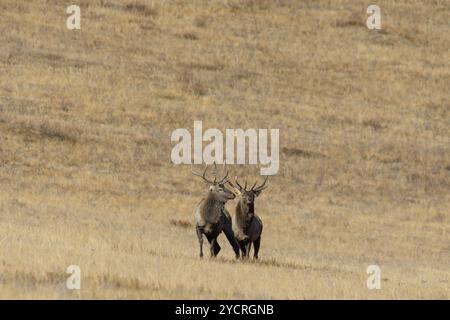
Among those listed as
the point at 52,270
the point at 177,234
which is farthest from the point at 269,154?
the point at 52,270

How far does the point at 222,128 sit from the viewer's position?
46531mm

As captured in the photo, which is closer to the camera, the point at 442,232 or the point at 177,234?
the point at 177,234

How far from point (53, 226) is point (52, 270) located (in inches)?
402

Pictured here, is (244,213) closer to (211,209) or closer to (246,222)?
(246,222)

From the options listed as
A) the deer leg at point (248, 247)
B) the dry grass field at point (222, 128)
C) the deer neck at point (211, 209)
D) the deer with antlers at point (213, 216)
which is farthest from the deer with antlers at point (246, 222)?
the dry grass field at point (222, 128)

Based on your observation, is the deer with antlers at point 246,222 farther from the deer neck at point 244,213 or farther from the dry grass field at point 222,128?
the dry grass field at point 222,128

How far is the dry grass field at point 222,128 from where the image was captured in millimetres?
18969

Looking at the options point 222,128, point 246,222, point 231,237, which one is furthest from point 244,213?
point 222,128

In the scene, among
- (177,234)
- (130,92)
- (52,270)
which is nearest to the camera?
(52,270)

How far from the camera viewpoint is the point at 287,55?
2311 inches

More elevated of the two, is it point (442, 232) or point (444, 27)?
point (444, 27)

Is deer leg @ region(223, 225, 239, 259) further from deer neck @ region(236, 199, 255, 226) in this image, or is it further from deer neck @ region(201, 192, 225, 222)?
deer neck @ region(201, 192, 225, 222)

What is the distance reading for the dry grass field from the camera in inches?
747

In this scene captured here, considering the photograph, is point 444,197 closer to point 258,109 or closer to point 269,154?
point 269,154
